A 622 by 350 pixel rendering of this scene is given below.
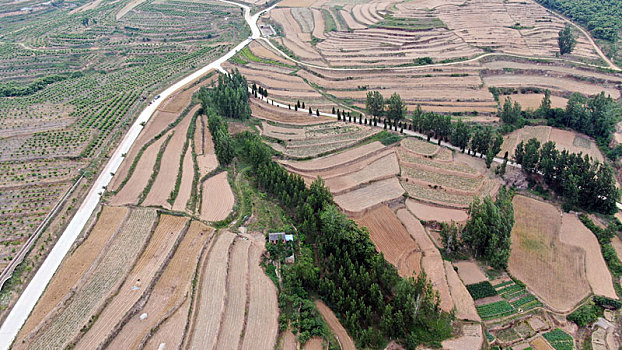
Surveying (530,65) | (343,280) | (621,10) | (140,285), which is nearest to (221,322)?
(140,285)

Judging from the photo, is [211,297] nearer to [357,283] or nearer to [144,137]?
[357,283]

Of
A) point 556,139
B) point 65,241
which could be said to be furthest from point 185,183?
point 556,139

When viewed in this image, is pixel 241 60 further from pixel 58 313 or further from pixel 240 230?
pixel 58 313

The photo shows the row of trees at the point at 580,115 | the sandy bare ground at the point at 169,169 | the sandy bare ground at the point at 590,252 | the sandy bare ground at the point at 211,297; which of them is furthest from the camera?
the row of trees at the point at 580,115

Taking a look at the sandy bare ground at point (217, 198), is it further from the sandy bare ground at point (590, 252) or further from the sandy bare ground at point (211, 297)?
the sandy bare ground at point (590, 252)

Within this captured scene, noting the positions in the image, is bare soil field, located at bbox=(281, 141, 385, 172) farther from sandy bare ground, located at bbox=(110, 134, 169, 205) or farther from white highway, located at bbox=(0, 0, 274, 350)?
white highway, located at bbox=(0, 0, 274, 350)

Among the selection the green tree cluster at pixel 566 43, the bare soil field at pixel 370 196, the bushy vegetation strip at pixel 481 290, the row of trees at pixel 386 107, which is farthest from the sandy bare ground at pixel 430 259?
the green tree cluster at pixel 566 43
